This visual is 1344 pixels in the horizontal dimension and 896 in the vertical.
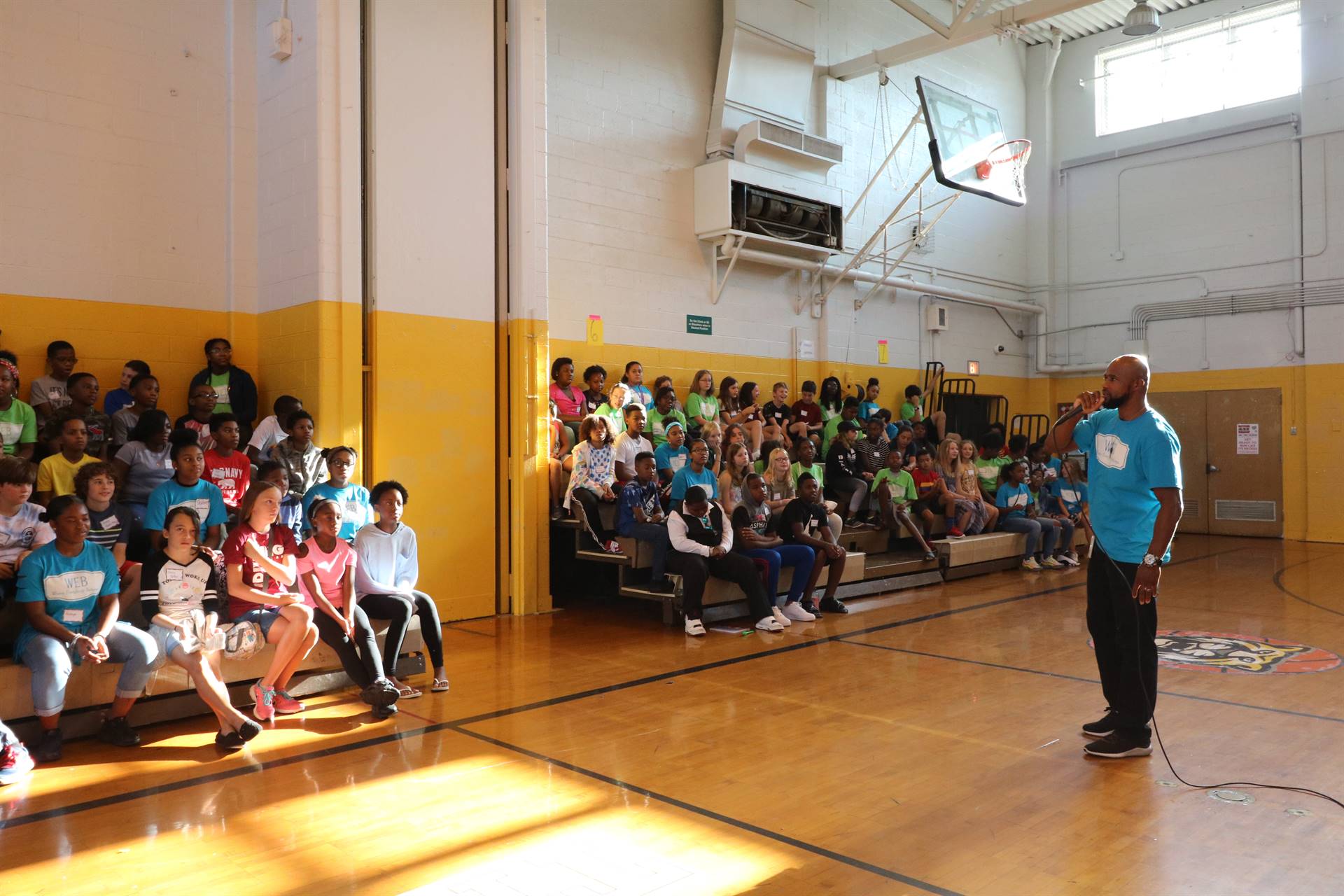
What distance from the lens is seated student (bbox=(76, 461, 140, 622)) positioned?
4441 mm

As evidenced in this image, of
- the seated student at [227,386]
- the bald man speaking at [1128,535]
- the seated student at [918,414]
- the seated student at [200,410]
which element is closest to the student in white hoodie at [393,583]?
the seated student at [200,410]

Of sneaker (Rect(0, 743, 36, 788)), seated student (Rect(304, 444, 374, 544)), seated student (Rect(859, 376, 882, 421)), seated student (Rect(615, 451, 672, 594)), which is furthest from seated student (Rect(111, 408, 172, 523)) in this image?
seated student (Rect(859, 376, 882, 421))

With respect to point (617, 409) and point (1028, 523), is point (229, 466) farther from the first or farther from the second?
point (1028, 523)

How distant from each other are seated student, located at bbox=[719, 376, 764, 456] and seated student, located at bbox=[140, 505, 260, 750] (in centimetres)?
469

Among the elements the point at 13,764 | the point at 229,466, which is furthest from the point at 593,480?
the point at 13,764

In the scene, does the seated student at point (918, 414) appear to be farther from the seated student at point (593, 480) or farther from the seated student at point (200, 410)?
the seated student at point (200, 410)

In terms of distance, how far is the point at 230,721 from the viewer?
4.06 m

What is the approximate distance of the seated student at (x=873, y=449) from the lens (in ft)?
31.1

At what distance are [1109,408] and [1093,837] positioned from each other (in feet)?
5.86

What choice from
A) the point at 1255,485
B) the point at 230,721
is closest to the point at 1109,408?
the point at 230,721

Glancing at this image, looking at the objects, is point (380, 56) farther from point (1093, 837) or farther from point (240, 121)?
point (1093, 837)

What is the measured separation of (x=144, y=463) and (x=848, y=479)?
5954mm

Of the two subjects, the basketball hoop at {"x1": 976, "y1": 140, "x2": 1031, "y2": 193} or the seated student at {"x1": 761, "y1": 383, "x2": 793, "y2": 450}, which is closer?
the seated student at {"x1": 761, "y1": 383, "x2": 793, "y2": 450}

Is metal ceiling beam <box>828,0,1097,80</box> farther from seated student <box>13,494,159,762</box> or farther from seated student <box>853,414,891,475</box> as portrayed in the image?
seated student <box>13,494,159,762</box>
